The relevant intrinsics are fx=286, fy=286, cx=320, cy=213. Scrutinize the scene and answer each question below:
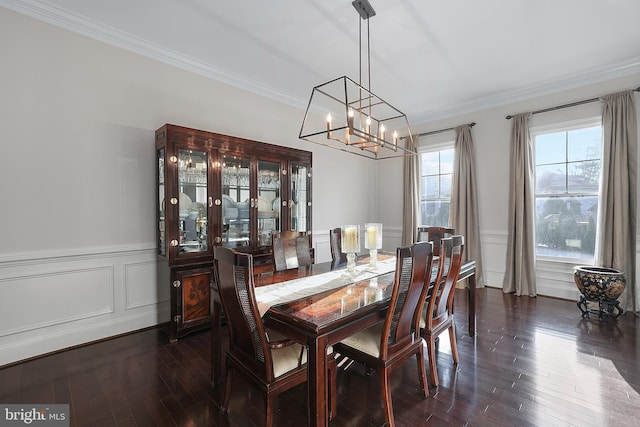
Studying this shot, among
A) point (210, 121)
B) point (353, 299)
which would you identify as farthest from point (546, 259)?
point (210, 121)

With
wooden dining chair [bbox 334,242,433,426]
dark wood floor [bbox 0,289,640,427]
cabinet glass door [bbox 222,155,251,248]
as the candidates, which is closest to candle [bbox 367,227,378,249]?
A: wooden dining chair [bbox 334,242,433,426]

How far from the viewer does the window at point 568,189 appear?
384 cm

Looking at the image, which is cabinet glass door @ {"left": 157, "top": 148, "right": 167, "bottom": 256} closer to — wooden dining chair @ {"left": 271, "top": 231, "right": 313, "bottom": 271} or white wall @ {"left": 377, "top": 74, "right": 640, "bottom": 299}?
wooden dining chair @ {"left": 271, "top": 231, "right": 313, "bottom": 271}

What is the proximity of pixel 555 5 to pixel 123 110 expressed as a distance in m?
4.06

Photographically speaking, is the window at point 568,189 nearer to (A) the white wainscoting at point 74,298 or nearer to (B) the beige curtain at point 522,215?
(B) the beige curtain at point 522,215

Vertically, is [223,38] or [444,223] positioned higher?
[223,38]

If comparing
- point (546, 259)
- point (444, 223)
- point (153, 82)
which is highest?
point (153, 82)

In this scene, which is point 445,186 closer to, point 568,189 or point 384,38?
point 568,189

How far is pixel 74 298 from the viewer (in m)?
2.63

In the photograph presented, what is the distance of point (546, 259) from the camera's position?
13.5 ft

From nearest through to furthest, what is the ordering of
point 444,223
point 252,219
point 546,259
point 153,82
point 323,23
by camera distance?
1. point 323,23
2. point 153,82
3. point 252,219
4. point 546,259
5. point 444,223

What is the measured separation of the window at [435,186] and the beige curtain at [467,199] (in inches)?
11.8

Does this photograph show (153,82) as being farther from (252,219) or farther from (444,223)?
(444,223)

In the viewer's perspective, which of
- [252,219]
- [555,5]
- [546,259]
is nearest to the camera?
[555,5]
